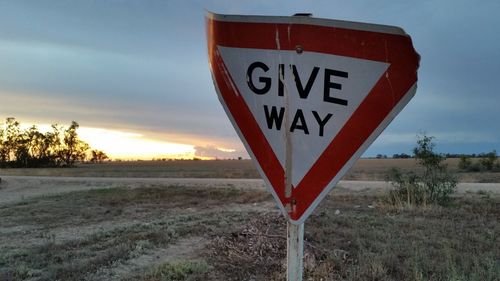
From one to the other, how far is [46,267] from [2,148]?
81.1 meters

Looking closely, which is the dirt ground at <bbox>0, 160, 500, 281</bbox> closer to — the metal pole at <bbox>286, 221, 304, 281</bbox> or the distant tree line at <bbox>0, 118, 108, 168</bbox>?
the metal pole at <bbox>286, 221, 304, 281</bbox>

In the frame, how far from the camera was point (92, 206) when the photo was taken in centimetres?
1499

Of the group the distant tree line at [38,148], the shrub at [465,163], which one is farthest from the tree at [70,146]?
the shrub at [465,163]

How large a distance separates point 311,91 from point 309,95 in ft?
0.06

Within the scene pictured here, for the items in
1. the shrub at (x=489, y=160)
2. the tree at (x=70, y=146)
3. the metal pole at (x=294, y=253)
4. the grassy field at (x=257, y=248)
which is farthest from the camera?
the tree at (x=70, y=146)

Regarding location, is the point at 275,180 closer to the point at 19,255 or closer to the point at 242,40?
the point at 242,40

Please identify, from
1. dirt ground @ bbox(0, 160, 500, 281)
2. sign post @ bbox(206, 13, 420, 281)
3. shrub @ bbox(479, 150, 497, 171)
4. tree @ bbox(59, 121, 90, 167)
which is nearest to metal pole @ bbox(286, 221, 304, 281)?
sign post @ bbox(206, 13, 420, 281)

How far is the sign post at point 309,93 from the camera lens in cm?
160

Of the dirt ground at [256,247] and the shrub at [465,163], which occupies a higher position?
the shrub at [465,163]

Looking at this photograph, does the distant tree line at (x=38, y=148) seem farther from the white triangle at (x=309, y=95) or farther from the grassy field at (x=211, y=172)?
the white triangle at (x=309, y=95)

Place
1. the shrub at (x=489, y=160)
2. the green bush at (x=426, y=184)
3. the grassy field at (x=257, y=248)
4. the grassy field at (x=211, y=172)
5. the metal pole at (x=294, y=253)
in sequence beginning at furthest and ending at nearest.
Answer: the shrub at (x=489, y=160), the grassy field at (x=211, y=172), the green bush at (x=426, y=184), the grassy field at (x=257, y=248), the metal pole at (x=294, y=253)

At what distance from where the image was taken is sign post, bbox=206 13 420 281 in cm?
160

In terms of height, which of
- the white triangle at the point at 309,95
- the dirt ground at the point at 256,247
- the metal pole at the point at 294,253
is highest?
the white triangle at the point at 309,95

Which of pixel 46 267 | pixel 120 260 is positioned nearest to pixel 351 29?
pixel 120 260
